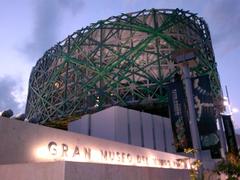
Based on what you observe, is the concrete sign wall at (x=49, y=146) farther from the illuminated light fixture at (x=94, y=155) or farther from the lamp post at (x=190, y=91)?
the lamp post at (x=190, y=91)

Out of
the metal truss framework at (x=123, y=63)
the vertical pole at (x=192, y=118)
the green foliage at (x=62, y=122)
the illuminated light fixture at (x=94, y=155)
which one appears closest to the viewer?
the illuminated light fixture at (x=94, y=155)

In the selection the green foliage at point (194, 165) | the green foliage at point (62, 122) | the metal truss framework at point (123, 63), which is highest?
the metal truss framework at point (123, 63)

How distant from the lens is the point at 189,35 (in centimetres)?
3316

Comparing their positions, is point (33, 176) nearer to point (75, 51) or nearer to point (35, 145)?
point (35, 145)

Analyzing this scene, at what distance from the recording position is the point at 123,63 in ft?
104

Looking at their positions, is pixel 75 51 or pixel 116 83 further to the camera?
pixel 75 51

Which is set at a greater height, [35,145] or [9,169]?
[35,145]

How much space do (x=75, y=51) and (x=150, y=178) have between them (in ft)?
87.3

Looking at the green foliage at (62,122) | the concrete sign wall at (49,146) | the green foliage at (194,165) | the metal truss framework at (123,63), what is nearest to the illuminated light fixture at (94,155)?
the concrete sign wall at (49,146)

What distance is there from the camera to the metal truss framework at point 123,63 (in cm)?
3034

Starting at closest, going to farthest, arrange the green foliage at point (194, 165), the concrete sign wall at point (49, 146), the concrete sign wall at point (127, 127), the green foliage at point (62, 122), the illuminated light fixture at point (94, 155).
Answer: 1. the concrete sign wall at point (49, 146)
2. the illuminated light fixture at point (94, 155)
3. the green foliage at point (194, 165)
4. the concrete sign wall at point (127, 127)
5. the green foliage at point (62, 122)

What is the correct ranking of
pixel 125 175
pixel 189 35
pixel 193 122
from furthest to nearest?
pixel 189 35 → pixel 193 122 → pixel 125 175

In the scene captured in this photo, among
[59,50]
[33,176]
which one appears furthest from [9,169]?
[59,50]

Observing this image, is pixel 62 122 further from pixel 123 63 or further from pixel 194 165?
pixel 194 165
